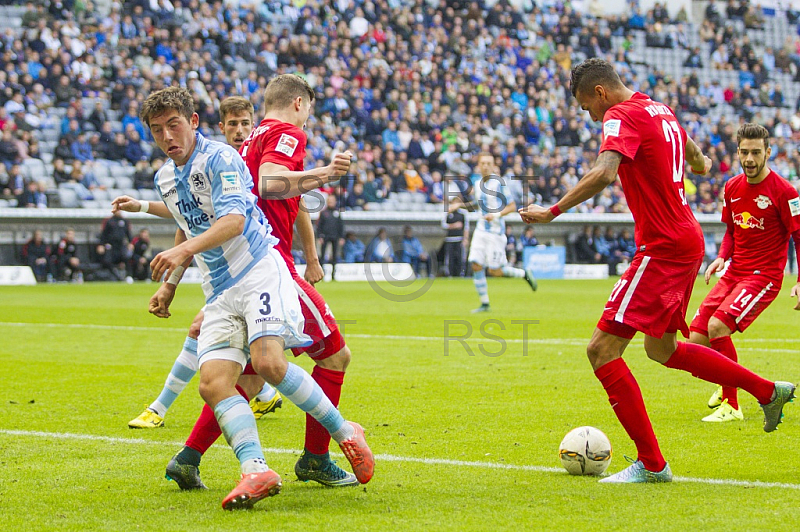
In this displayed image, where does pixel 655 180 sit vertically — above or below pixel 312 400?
above

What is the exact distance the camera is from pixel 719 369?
5844 mm

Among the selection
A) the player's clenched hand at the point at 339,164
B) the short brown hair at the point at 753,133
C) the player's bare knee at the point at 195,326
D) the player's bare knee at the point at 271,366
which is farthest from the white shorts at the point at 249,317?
the short brown hair at the point at 753,133

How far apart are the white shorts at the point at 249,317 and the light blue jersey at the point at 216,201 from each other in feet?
0.23

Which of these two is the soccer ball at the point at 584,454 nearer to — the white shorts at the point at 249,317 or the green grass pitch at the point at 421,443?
the green grass pitch at the point at 421,443

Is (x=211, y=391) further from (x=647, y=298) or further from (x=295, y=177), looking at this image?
(x=647, y=298)

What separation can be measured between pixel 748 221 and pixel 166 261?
204 inches

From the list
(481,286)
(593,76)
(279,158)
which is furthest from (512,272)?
(279,158)

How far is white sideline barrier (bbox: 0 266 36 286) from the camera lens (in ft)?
77.6

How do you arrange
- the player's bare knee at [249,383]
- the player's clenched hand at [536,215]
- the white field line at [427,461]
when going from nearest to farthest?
the white field line at [427,461] → the player's clenched hand at [536,215] → the player's bare knee at [249,383]

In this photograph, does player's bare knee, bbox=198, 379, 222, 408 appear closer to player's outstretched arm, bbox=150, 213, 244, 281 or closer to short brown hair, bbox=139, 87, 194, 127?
player's outstretched arm, bbox=150, 213, 244, 281

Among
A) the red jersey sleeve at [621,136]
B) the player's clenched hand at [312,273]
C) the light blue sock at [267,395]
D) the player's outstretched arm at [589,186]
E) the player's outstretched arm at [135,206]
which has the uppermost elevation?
the red jersey sleeve at [621,136]

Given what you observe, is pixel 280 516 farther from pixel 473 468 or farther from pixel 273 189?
pixel 273 189

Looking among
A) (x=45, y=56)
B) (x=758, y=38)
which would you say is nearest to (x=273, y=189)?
(x=45, y=56)

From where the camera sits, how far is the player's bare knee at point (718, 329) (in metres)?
7.53
